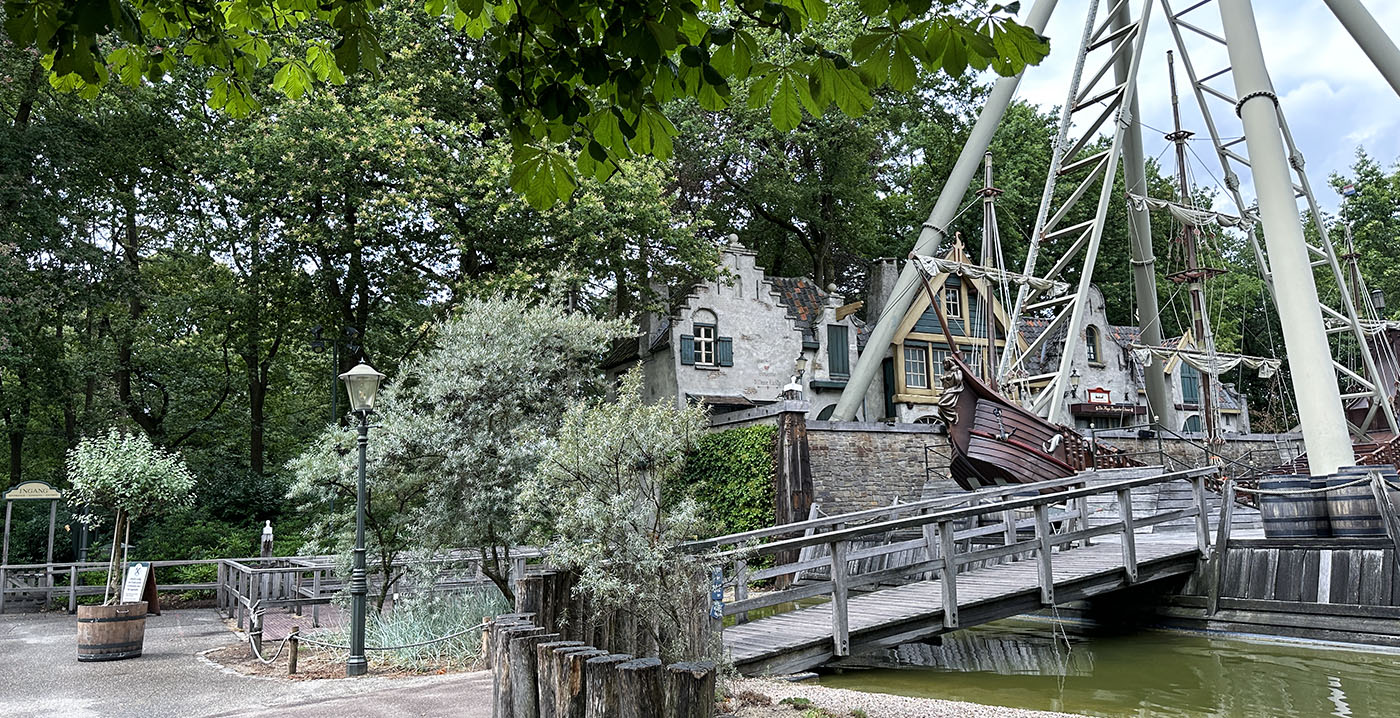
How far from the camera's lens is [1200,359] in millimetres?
27250

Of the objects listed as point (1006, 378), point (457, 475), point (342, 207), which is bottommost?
point (457, 475)

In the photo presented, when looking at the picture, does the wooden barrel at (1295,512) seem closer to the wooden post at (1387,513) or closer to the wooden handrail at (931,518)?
the wooden post at (1387,513)

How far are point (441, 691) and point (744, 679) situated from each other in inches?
107

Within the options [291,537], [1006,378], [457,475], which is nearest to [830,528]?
[457,475]

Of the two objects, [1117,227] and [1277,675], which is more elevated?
[1117,227]

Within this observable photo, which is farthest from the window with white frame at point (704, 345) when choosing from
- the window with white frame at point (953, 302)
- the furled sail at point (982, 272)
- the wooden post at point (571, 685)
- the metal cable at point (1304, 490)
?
the wooden post at point (571, 685)

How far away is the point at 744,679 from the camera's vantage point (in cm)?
831

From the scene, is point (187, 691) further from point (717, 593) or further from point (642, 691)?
point (642, 691)

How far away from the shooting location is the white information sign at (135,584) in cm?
1284

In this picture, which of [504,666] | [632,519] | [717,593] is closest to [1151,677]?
[717,593]

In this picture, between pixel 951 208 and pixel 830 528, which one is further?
pixel 951 208

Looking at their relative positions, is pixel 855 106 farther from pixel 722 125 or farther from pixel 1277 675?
pixel 722 125

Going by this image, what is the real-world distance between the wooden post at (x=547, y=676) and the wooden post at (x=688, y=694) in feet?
2.70

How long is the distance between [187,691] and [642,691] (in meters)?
7.71
